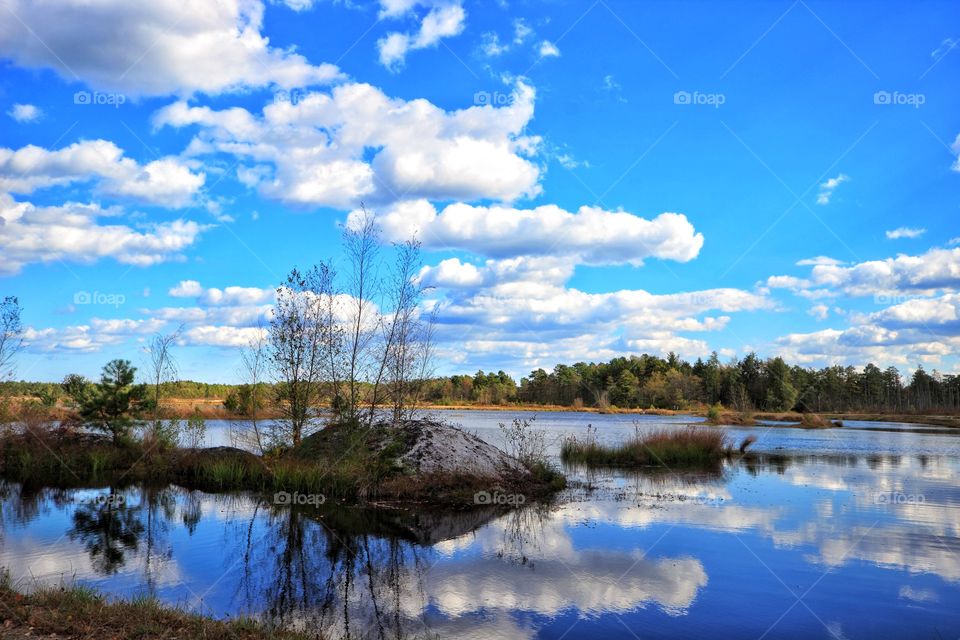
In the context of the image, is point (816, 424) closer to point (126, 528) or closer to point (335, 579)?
point (335, 579)

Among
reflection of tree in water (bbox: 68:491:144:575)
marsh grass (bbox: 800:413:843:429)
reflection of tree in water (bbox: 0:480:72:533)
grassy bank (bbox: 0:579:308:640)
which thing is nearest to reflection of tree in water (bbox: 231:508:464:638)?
grassy bank (bbox: 0:579:308:640)

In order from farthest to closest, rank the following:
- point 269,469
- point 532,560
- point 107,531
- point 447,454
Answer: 1. point 269,469
2. point 447,454
3. point 107,531
4. point 532,560

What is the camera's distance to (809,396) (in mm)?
116188

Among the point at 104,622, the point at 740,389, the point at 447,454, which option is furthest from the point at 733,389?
the point at 104,622

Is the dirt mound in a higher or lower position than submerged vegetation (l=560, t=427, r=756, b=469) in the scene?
higher

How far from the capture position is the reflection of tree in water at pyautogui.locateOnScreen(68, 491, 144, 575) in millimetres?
11084

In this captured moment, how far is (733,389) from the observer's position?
4424 inches

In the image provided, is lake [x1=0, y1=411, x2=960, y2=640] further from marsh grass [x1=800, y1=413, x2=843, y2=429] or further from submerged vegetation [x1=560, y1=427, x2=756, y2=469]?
marsh grass [x1=800, y1=413, x2=843, y2=429]

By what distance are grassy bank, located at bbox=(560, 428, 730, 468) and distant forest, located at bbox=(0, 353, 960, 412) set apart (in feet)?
218

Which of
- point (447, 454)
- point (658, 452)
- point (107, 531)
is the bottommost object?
point (107, 531)

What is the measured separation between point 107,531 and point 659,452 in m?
22.9

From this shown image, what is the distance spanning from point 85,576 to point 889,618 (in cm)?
1197

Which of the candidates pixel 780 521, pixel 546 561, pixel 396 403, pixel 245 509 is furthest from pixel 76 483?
pixel 780 521

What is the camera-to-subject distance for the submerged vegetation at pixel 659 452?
28922mm
